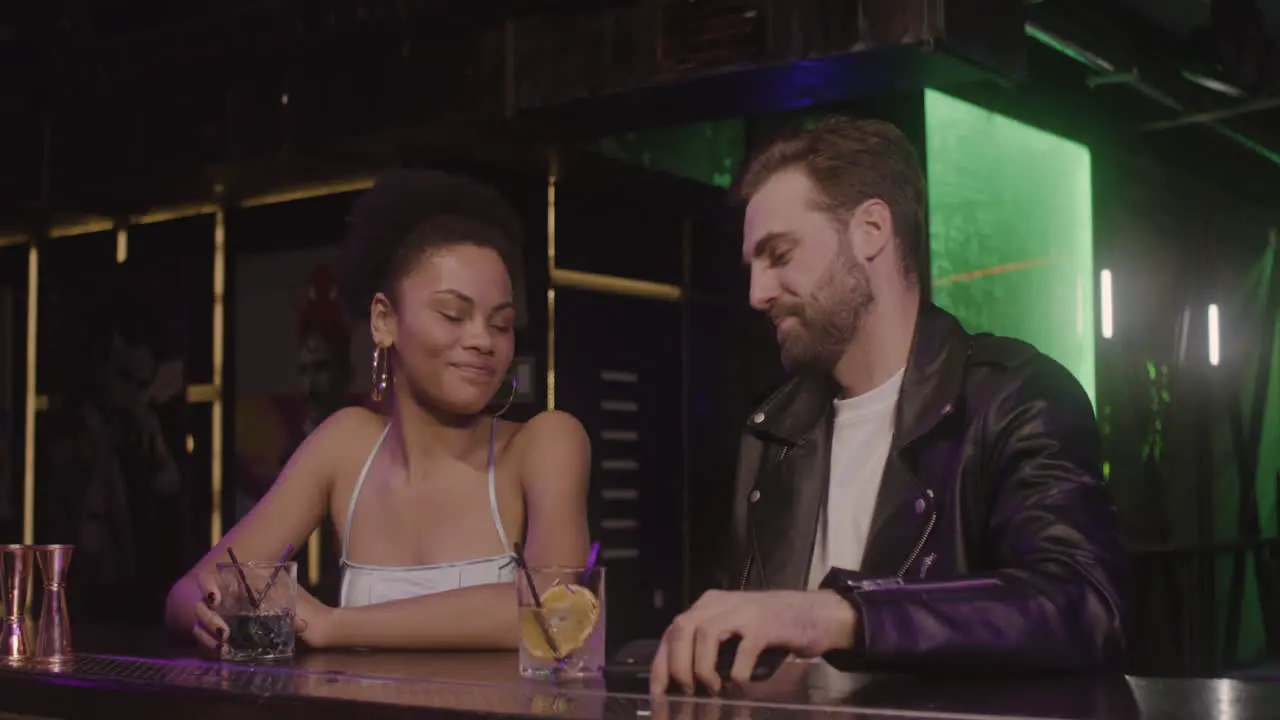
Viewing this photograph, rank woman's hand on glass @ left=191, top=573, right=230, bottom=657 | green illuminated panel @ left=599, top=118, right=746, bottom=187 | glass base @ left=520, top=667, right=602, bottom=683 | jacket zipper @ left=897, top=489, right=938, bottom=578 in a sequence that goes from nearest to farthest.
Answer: glass base @ left=520, top=667, right=602, bottom=683 < woman's hand on glass @ left=191, top=573, right=230, bottom=657 < jacket zipper @ left=897, top=489, right=938, bottom=578 < green illuminated panel @ left=599, top=118, right=746, bottom=187

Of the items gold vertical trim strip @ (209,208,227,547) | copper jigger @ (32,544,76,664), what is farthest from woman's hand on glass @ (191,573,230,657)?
gold vertical trim strip @ (209,208,227,547)

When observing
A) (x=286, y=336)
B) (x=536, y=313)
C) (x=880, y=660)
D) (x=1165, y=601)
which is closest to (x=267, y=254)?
(x=286, y=336)

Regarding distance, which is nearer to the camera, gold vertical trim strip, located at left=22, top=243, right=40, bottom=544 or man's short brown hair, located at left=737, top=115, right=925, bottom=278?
man's short brown hair, located at left=737, top=115, right=925, bottom=278

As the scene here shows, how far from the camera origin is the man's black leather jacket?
1672 mm

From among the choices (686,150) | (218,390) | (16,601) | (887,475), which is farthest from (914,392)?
(218,390)

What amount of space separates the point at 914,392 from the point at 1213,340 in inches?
78.0

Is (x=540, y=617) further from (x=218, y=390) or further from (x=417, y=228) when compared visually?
(x=218, y=390)

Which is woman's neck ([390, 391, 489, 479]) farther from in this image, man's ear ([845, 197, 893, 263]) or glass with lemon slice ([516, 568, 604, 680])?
glass with lemon slice ([516, 568, 604, 680])

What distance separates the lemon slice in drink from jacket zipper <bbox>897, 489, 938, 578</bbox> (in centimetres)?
80

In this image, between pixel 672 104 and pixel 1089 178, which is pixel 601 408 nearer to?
pixel 672 104

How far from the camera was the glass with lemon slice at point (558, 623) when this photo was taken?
69.1 inches

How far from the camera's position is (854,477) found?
102 inches

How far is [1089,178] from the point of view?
408 centimetres

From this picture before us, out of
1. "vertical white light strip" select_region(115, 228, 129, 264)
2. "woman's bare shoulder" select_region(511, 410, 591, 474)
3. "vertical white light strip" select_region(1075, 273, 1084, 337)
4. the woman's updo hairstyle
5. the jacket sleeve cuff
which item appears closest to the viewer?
the jacket sleeve cuff
